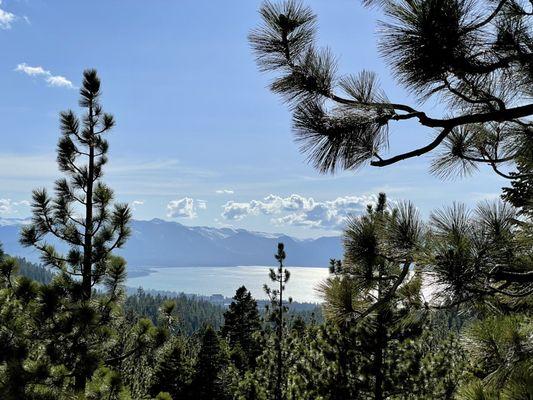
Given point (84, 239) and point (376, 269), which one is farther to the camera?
point (84, 239)

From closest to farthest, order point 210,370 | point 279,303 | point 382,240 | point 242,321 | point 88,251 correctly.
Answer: point 382,240, point 88,251, point 279,303, point 210,370, point 242,321

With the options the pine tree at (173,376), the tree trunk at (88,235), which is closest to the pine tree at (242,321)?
the pine tree at (173,376)

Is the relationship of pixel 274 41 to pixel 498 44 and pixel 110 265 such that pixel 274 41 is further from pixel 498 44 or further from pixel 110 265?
pixel 110 265

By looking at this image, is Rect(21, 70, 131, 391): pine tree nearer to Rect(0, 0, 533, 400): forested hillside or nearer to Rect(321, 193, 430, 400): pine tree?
Rect(0, 0, 533, 400): forested hillside

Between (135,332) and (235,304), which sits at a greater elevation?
(135,332)

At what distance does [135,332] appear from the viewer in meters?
8.07

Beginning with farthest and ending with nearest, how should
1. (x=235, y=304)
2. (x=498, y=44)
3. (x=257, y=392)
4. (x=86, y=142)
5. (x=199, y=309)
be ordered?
(x=199, y=309), (x=235, y=304), (x=257, y=392), (x=86, y=142), (x=498, y=44)

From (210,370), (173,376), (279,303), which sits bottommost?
(173,376)

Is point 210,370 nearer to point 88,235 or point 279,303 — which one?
point 279,303

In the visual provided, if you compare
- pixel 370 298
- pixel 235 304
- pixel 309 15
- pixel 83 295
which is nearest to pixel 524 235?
pixel 370 298

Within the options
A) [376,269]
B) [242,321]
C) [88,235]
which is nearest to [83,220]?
[88,235]

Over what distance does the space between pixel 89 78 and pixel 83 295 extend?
419cm

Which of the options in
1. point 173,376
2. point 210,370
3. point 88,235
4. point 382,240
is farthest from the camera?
point 210,370

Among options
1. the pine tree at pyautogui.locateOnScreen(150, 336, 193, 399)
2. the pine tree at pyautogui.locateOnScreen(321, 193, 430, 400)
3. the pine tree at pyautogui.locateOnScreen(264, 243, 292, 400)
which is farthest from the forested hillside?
the pine tree at pyautogui.locateOnScreen(150, 336, 193, 399)
